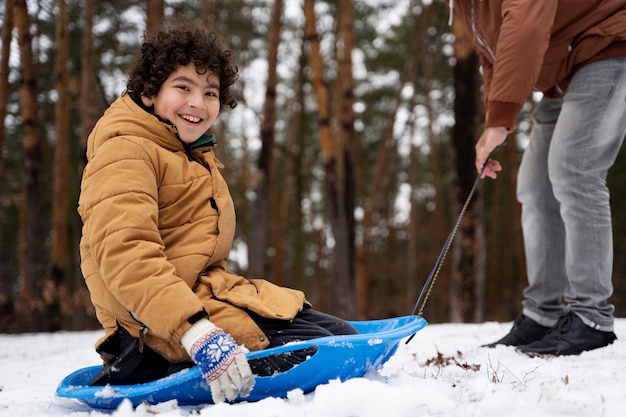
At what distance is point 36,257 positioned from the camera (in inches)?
311

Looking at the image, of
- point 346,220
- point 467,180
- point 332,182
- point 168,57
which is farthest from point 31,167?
point 168,57

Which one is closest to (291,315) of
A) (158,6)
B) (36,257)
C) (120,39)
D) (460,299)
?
(460,299)

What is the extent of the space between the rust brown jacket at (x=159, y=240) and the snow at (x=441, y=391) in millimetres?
315

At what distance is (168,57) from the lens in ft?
7.38

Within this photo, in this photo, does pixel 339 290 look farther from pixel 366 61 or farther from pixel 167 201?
pixel 366 61

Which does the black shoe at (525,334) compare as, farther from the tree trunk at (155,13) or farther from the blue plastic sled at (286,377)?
the tree trunk at (155,13)

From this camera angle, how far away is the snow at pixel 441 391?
1.57m

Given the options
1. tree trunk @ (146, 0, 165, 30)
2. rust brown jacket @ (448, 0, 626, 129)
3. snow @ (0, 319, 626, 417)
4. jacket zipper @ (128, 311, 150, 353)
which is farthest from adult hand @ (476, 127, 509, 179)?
tree trunk @ (146, 0, 165, 30)

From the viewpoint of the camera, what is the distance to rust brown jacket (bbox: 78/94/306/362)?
1.77 metres

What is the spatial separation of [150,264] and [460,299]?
4.50m

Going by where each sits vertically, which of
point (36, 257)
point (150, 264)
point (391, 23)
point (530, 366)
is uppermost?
point (391, 23)

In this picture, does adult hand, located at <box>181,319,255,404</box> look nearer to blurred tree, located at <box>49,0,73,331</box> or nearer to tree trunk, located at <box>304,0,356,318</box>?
tree trunk, located at <box>304,0,356,318</box>

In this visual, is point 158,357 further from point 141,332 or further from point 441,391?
point 441,391

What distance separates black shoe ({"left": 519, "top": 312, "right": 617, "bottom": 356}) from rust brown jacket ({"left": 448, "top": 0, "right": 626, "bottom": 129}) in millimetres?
1016
